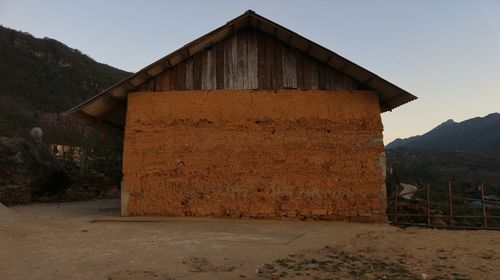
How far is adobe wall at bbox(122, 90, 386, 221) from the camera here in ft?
31.2

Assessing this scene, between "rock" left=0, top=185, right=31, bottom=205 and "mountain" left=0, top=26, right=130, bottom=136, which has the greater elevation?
"mountain" left=0, top=26, right=130, bottom=136

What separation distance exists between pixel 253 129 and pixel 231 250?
419cm

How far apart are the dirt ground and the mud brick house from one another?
68 centimetres

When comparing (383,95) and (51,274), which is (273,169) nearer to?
(383,95)

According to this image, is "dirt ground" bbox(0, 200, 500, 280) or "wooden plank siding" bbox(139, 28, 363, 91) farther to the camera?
"wooden plank siding" bbox(139, 28, 363, 91)

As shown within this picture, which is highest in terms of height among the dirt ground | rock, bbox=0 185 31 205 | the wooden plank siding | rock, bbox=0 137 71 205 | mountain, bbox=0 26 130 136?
mountain, bbox=0 26 130 136

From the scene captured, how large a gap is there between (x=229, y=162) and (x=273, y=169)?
103 centimetres

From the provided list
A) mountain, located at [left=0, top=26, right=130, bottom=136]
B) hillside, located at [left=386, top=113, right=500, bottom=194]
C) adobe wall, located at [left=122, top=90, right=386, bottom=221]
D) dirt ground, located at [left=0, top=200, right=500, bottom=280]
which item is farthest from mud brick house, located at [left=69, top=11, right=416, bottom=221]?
mountain, located at [left=0, top=26, right=130, bottom=136]

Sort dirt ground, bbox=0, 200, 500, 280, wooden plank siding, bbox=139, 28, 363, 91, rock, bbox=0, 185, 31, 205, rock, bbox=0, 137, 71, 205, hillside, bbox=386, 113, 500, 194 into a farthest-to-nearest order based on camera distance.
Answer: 1. hillside, bbox=386, 113, 500, 194
2. rock, bbox=0, 137, 71, 205
3. rock, bbox=0, 185, 31, 205
4. wooden plank siding, bbox=139, 28, 363, 91
5. dirt ground, bbox=0, 200, 500, 280

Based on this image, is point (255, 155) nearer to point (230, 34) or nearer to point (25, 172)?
point (230, 34)

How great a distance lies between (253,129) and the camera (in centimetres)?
981

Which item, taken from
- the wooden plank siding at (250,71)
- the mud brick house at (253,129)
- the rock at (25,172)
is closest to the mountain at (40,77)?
the rock at (25,172)

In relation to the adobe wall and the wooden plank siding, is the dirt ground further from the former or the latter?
the wooden plank siding

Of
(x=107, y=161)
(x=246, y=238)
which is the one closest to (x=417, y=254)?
(x=246, y=238)
